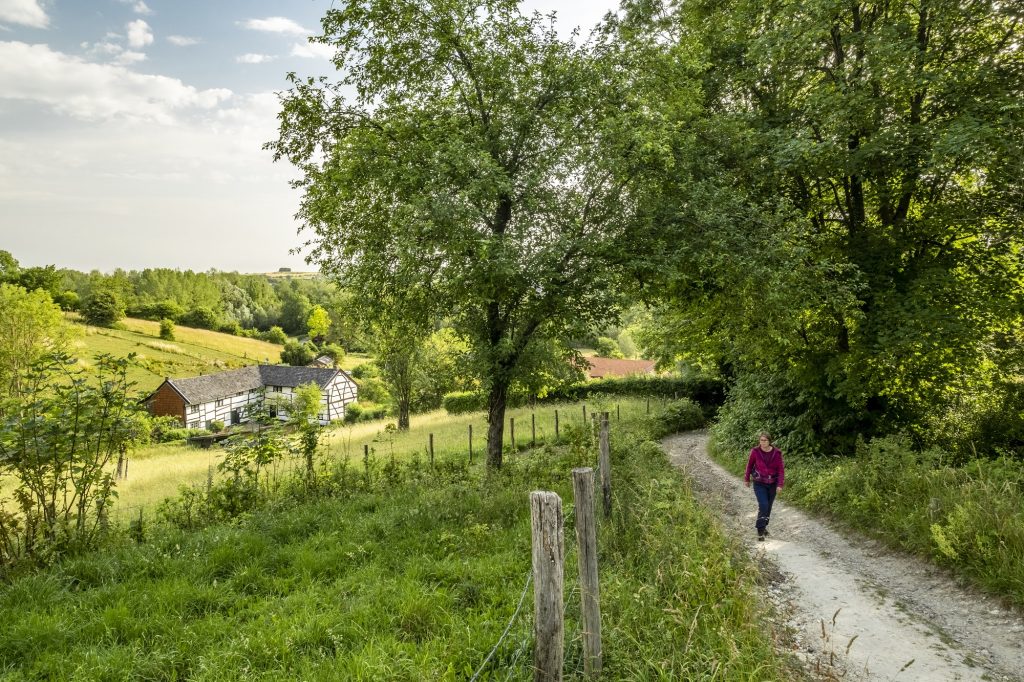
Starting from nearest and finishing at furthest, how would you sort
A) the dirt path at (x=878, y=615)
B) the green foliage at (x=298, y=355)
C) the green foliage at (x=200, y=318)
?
1. the dirt path at (x=878, y=615)
2. the green foliage at (x=298, y=355)
3. the green foliage at (x=200, y=318)

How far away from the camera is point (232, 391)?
213ft

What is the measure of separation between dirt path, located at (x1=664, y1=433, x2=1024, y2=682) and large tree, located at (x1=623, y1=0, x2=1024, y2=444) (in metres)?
4.80

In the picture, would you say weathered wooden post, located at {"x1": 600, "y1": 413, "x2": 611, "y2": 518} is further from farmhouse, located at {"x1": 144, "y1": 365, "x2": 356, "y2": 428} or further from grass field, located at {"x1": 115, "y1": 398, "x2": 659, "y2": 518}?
farmhouse, located at {"x1": 144, "y1": 365, "x2": 356, "y2": 428}

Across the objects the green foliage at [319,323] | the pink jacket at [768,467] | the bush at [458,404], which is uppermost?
the green foliage at [319,323]

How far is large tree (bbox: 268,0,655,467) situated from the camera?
32.8 ft

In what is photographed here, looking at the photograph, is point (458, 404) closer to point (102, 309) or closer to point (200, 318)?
point (102, 309)

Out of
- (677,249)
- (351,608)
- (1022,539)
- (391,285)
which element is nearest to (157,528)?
(351,608)

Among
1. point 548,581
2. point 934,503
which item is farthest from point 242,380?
point 548,581

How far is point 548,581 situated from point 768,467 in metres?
6.98

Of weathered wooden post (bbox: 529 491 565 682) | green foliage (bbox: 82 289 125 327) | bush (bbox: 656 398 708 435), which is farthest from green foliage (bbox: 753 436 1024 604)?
green foliage (bbox: 82 289 125 327)

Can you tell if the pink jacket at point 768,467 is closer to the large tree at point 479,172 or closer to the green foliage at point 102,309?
the large tree at point 479,172

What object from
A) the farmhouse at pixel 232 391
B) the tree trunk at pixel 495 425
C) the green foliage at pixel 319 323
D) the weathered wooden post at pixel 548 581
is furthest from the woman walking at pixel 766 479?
the green foliage at pixel 319 323

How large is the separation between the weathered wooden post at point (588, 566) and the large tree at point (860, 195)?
7.32 m

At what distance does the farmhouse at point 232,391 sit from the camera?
2280 inches
